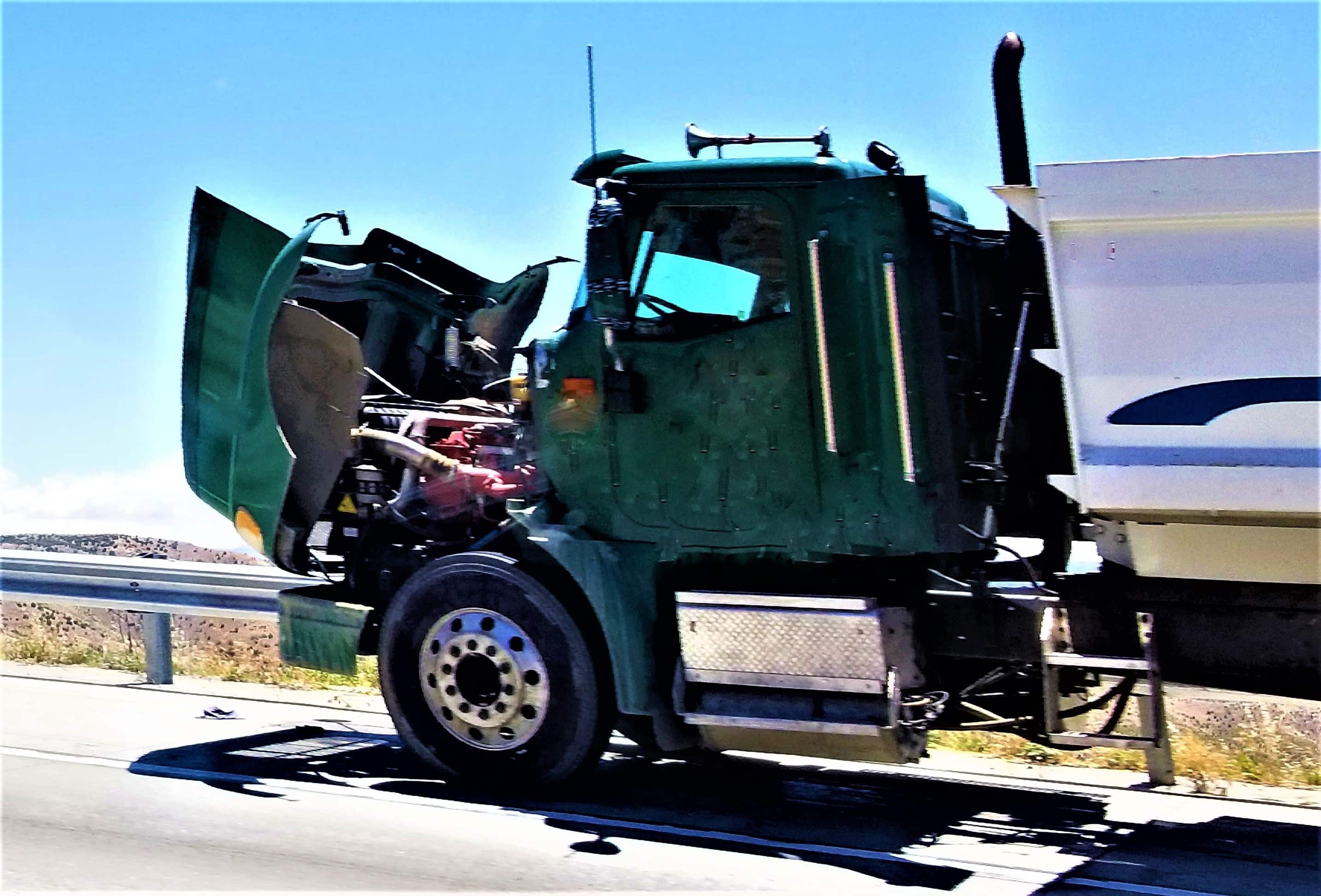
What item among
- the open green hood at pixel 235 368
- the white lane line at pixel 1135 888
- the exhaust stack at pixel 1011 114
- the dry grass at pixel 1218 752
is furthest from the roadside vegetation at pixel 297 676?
the exhaust stack at pixel 1011 114

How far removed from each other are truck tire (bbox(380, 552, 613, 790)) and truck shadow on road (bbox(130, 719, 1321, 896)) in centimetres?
21

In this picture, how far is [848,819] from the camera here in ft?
22.5

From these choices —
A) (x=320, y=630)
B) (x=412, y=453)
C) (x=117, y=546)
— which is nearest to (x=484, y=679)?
(x=320, y=630)

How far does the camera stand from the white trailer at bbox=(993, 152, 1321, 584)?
A: 219 inches

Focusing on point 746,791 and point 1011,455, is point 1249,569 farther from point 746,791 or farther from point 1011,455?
point 746,791

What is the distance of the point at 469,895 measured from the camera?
5.52 metres

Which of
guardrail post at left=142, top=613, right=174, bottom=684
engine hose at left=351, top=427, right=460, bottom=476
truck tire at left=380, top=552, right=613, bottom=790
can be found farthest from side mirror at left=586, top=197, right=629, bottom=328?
guardrail post at left=142, top=613, right=174, bottom=684

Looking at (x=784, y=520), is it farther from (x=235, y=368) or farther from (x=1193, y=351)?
(x=235, y=368)

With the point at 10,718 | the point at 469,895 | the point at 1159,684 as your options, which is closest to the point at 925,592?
the point at 1159,684

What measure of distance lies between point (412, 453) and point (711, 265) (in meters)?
2.13

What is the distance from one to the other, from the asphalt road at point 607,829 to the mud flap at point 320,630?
0.56 m

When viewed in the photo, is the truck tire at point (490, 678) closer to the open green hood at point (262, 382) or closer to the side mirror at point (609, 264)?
the open green hood at point (262, 382)

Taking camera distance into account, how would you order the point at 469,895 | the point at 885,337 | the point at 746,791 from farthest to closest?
the point at 746,791 < the point at 885,337 < the point at 469,895

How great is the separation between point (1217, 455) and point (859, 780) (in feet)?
9.31
